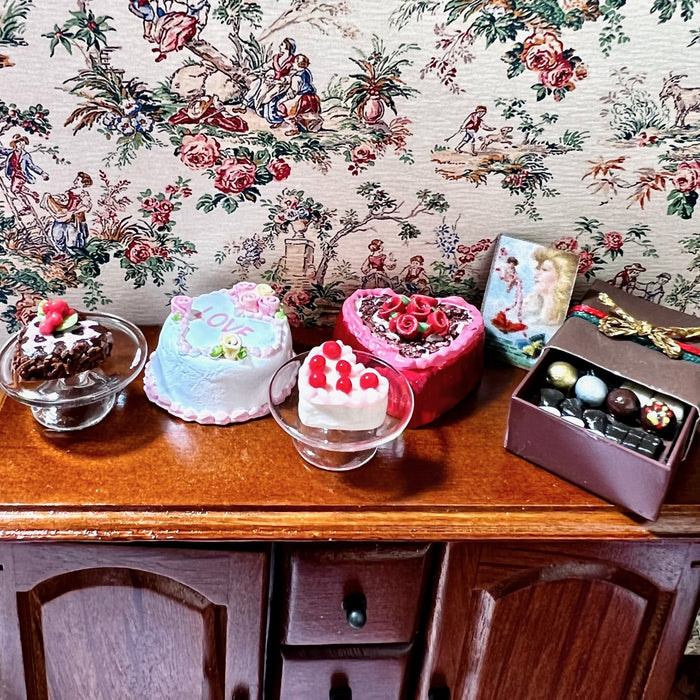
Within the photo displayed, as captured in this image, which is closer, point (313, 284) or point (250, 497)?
point (250, 497)

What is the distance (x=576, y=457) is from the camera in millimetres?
994

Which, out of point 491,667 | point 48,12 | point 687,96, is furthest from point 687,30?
point 491,667

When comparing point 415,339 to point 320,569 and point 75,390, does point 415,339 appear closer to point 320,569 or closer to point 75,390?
point 320,569

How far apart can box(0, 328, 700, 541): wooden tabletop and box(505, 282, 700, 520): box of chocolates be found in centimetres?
4

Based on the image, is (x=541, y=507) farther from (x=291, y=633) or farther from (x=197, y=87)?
(x=197, y=87)

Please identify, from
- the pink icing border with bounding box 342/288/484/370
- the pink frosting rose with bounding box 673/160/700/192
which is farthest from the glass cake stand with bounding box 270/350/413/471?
the pink frosting rose with bounding box 673/160/700/192

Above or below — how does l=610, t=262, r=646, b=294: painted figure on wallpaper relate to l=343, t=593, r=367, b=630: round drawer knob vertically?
above

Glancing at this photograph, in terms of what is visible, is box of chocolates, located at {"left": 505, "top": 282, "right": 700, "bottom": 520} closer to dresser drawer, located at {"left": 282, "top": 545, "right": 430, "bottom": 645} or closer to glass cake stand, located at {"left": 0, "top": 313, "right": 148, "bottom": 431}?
dresser drawer, located at {"left": 282, "top": 545, "right": 430, "bottom": 645}

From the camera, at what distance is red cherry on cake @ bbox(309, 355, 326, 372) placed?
99 cm

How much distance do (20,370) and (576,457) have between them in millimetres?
715

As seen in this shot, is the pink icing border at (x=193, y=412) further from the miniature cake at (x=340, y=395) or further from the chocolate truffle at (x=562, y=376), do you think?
the chocolate truffle at (x=562, y=376)

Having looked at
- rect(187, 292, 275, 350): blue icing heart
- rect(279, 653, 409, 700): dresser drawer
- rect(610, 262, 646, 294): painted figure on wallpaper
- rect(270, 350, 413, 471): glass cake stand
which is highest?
rect(610, 262, 646, 294): painted figure on wallpaper

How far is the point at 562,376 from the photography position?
1045 millimetres

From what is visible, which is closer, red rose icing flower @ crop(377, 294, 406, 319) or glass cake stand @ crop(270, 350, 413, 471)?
glass cake stand @ crop(270, 350, 413, 471)
